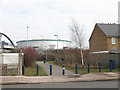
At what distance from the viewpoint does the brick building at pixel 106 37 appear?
3425 centimetres

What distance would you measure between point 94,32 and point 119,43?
8.96 meters

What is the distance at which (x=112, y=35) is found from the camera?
34.0m

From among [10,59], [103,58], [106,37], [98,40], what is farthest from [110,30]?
[10,59]

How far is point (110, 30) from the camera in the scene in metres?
35.7

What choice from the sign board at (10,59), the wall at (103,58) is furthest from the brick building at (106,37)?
the sign board at (10,59)

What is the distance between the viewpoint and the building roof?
3412 centimetres

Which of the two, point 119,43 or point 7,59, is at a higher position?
point 119,43

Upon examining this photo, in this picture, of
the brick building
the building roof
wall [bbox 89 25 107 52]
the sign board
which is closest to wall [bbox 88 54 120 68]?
the brick building

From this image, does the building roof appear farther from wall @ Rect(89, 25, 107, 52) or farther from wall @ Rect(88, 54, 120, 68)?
wall @ Rect(88, 54, 120, 68)

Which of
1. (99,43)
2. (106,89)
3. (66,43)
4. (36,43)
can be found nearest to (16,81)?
(106,89)

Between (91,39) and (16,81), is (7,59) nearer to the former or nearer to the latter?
(16,81)

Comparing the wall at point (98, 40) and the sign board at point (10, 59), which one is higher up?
the wall at point (98, 40)

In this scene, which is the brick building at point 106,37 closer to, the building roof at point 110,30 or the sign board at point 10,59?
the building roof at point 110,30

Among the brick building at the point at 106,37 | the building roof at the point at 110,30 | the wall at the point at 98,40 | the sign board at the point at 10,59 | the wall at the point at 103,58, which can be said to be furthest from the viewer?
the wall at the point at 98,40
